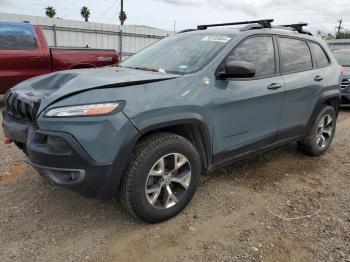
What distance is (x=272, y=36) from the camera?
423 centimetres

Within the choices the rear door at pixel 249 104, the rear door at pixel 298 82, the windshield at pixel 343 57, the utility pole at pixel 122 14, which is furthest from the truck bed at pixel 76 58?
the utility pole at pixel 122 14

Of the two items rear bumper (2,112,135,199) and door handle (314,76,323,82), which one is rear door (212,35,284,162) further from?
rear bumper (2,112,135,199)

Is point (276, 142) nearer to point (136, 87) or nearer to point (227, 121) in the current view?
point (227, 121)

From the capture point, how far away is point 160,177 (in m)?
3.20

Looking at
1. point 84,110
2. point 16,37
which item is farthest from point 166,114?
point 16,37

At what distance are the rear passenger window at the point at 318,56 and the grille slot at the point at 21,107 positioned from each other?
3585mm

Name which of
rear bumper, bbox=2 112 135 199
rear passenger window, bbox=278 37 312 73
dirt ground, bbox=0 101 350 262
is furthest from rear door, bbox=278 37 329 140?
rear bumper, bbox=2 112 135 199

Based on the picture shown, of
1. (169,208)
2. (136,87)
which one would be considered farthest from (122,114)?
(169,208)

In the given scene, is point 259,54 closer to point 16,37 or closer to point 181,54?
point 181,54

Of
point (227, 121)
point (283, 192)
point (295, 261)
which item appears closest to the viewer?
point (295, 261)

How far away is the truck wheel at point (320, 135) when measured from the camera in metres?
5.00

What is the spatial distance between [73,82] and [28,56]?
5.53m

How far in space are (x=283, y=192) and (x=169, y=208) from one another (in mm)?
1418

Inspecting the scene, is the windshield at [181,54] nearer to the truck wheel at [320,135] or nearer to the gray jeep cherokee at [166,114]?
the gray jeep cherokee at [166,114]
